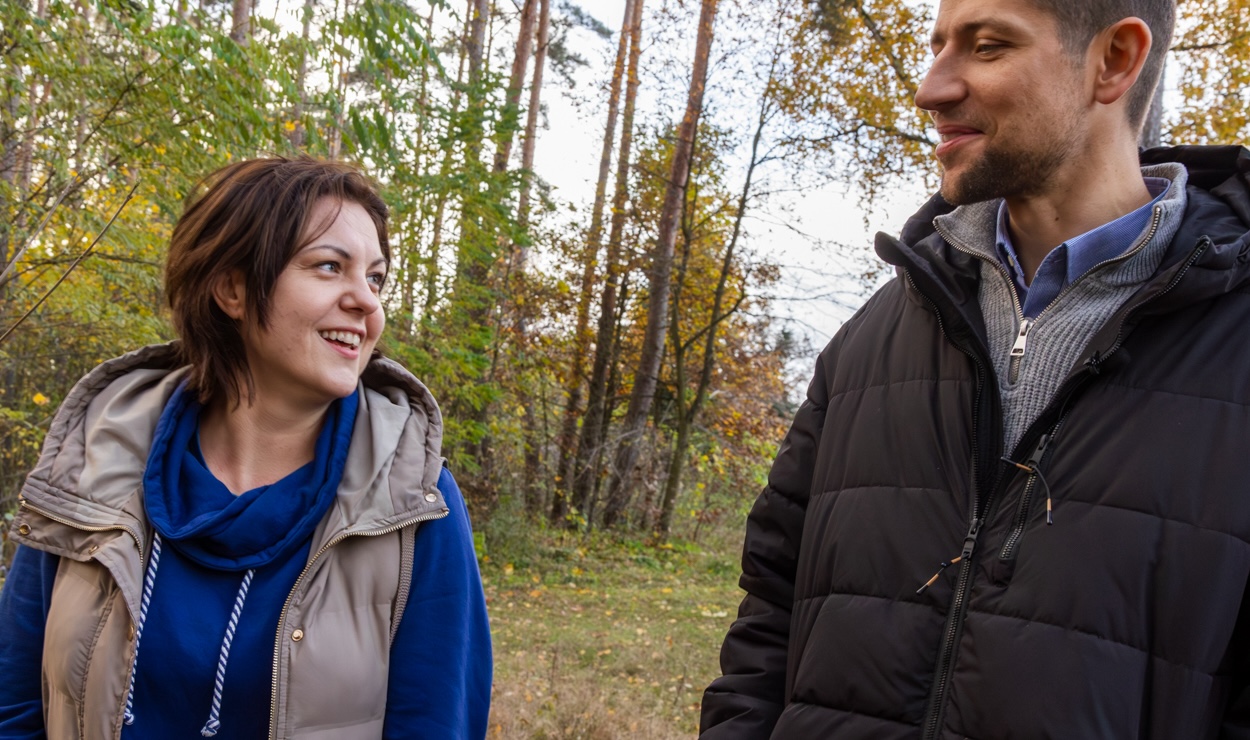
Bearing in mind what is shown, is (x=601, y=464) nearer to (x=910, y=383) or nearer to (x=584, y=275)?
(x=584, y=275)

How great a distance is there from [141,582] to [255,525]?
0.25 m

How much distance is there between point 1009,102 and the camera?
182 centimetres

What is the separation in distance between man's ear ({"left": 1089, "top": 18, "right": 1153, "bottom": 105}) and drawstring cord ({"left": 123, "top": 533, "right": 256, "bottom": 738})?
79.2 inches

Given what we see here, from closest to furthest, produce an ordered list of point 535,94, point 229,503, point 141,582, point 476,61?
point 141,582 < point 229,503 < point 476,61 < point 535,94

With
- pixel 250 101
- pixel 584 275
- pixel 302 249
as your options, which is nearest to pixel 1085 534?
pixel 302 249

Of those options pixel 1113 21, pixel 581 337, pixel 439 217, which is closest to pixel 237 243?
pixel 1113 21

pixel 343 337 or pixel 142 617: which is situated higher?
pixel 343 337

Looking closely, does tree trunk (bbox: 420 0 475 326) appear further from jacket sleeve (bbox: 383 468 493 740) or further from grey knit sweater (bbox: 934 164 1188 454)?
grey knit sweater (bbox: 934 164 1188 454)

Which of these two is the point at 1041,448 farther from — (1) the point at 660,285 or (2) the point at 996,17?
(1) the point at 660,285

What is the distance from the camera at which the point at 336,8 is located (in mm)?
6094

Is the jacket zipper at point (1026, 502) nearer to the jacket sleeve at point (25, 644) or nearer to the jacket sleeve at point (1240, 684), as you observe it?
the jacket sleeve at point (1240, 684)

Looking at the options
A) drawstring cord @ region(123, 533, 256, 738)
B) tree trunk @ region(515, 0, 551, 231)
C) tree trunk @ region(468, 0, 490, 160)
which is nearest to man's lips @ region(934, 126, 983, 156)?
drawstring cord @ region(123, 533, 256, 738)

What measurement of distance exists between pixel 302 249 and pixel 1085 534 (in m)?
1.76

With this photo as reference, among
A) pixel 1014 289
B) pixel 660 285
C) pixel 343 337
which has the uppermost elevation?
pixel 660 285
